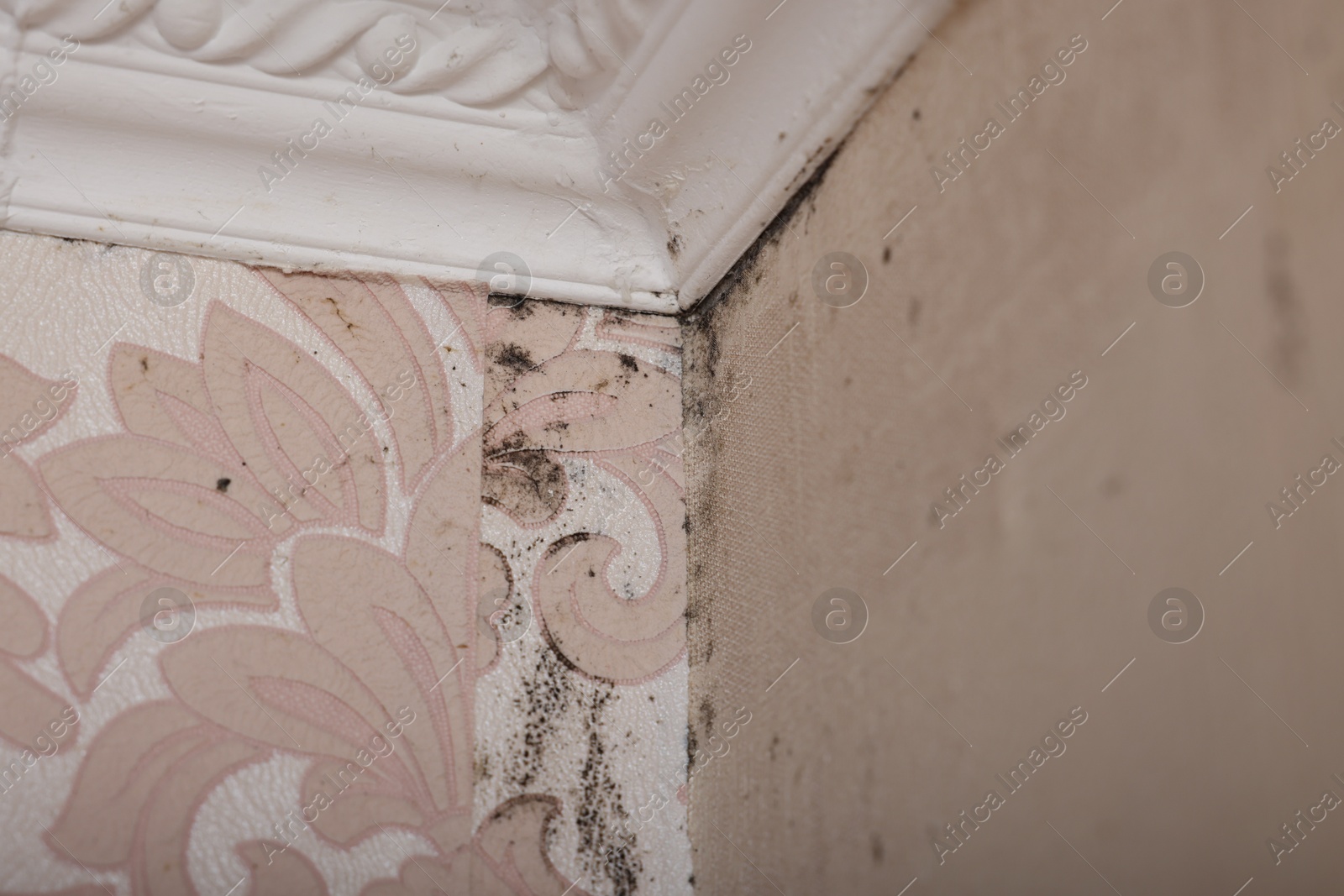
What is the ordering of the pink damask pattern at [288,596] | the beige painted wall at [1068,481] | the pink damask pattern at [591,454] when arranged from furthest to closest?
the pink damask pattern at [591,454] < the pink damask pattern at [288,596] < the beige painted wall at [1068,481]

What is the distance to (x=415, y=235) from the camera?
71cm

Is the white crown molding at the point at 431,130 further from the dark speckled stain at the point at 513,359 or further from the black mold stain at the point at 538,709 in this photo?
the black mold stain at the point at 538,709

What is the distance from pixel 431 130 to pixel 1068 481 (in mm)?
545

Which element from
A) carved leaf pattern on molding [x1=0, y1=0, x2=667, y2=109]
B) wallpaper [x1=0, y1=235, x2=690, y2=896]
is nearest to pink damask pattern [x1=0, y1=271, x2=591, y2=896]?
wallpaper [x1=0, y1=235, x2=690, y2=896]

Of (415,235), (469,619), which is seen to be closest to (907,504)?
(469,619)

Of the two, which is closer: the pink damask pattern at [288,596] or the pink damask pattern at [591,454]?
the pink damask pattern at [288,596]

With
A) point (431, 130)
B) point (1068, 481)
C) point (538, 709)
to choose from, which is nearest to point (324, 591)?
point (538, 709)

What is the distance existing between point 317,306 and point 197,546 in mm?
199

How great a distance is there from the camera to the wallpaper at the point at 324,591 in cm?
58

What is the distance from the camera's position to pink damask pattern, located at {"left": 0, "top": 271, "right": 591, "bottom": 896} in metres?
0.58

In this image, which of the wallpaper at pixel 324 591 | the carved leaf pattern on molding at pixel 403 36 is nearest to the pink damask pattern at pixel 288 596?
the wallpaper at pixel 324 591

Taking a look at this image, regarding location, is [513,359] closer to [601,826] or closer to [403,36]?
[403,36]

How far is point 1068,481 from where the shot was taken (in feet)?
1.27

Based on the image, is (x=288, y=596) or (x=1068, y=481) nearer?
(x=1068, y=481)
